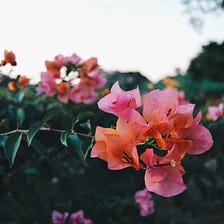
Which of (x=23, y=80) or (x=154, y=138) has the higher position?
(x=154, y=138)

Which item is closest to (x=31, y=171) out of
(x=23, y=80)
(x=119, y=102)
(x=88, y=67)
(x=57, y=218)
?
(x=57, y=218)

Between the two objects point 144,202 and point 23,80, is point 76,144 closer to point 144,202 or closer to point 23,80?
point 23,80

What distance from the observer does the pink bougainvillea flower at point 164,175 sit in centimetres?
84

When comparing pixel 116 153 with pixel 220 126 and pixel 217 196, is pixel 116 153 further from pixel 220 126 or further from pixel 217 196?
pixel 217 196

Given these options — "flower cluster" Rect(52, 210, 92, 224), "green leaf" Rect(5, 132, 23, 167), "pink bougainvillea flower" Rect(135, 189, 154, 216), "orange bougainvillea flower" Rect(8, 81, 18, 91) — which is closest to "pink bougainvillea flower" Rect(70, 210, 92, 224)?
"flower cluster" Rect(52, 210, 92, 224)

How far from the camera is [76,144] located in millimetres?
1113

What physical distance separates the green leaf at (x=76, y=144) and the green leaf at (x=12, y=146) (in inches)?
5.7

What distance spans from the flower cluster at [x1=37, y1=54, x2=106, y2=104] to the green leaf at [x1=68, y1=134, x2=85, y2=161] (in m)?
0.76

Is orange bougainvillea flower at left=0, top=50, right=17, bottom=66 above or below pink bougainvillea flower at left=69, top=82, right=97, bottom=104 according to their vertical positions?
above

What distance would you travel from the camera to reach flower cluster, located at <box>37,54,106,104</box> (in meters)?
1.87

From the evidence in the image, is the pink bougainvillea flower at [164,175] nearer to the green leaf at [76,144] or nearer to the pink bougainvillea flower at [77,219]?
the green leaf at [76,144]

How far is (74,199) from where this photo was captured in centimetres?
198

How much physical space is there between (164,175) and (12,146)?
0.48 meters

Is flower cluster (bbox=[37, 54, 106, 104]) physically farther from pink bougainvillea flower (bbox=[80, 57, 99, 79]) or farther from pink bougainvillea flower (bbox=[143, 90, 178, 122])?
pink bougainvillea flower (bbox=[143, 90, 178, 122])
